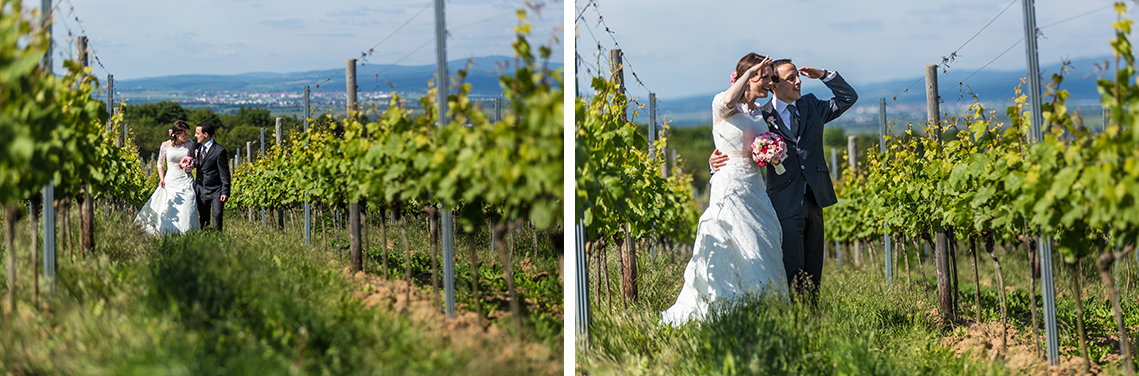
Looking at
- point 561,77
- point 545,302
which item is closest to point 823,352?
point 545,302

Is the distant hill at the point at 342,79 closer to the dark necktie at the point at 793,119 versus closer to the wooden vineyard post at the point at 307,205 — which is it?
the wooden vineyard post at the point at 307,205

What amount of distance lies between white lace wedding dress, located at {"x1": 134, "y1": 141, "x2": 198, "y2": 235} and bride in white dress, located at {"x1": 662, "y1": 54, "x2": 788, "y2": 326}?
230 cm

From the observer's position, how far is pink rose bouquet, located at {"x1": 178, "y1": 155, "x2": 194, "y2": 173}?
2.23 meters

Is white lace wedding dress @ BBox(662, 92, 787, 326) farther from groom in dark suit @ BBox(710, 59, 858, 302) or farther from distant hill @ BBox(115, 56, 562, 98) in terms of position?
distant hill @ BBox(115, 56, 562, 98)

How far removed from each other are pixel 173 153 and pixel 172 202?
0.51 ft

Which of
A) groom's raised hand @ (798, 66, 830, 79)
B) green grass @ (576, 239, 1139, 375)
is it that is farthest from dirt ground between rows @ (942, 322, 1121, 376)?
groom's raised hand @ (798, 66, 830, 79)

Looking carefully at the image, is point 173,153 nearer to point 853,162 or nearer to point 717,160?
point 717,160

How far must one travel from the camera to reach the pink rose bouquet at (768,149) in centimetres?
366

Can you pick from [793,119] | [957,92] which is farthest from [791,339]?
[957,92]

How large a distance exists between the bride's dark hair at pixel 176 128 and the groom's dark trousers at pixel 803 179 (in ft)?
9.39

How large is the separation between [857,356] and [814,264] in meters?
1.25

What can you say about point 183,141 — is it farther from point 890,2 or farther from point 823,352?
point 890,2

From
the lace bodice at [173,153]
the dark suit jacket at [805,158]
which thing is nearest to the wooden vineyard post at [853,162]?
the dark suit jacket at [805,158]

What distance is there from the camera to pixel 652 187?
5.45 meters
